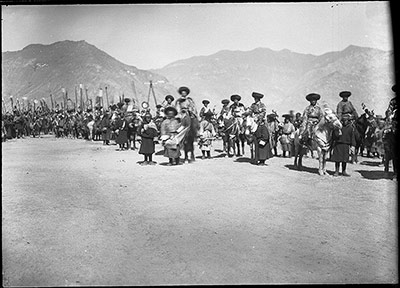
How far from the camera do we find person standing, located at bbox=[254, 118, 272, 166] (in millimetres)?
10202

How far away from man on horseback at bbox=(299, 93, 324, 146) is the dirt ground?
1.44 metres

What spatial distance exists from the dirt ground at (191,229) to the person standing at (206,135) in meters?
3.69

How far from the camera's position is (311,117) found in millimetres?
8773

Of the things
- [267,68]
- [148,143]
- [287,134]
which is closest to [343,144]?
[267,68]

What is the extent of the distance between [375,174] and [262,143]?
3.18 meters

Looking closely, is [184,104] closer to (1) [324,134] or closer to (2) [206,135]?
(2) [206,135]

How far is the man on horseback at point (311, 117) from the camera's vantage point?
860 cm

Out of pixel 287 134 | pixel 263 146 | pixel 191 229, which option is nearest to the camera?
pixel 191 229

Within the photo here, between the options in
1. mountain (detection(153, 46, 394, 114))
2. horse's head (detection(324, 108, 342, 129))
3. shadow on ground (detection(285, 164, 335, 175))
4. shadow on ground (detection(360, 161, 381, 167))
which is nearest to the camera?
mountain (detection(153, 46, 394, 114))

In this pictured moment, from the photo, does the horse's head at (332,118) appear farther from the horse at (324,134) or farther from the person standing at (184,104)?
the person standing at (184,104)

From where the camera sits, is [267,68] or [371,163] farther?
[371,163]

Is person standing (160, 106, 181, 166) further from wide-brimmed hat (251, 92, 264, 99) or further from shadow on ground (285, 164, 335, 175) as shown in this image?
shadow on ground (285, 164, 335, 175)

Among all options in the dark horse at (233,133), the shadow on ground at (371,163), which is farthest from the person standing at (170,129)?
the shadow on ground at (371,163)

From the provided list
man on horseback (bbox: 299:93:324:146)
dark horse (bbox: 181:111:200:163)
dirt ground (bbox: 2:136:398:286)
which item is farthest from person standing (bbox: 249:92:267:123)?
dirt ground (bbox: 2:136:398:286)
